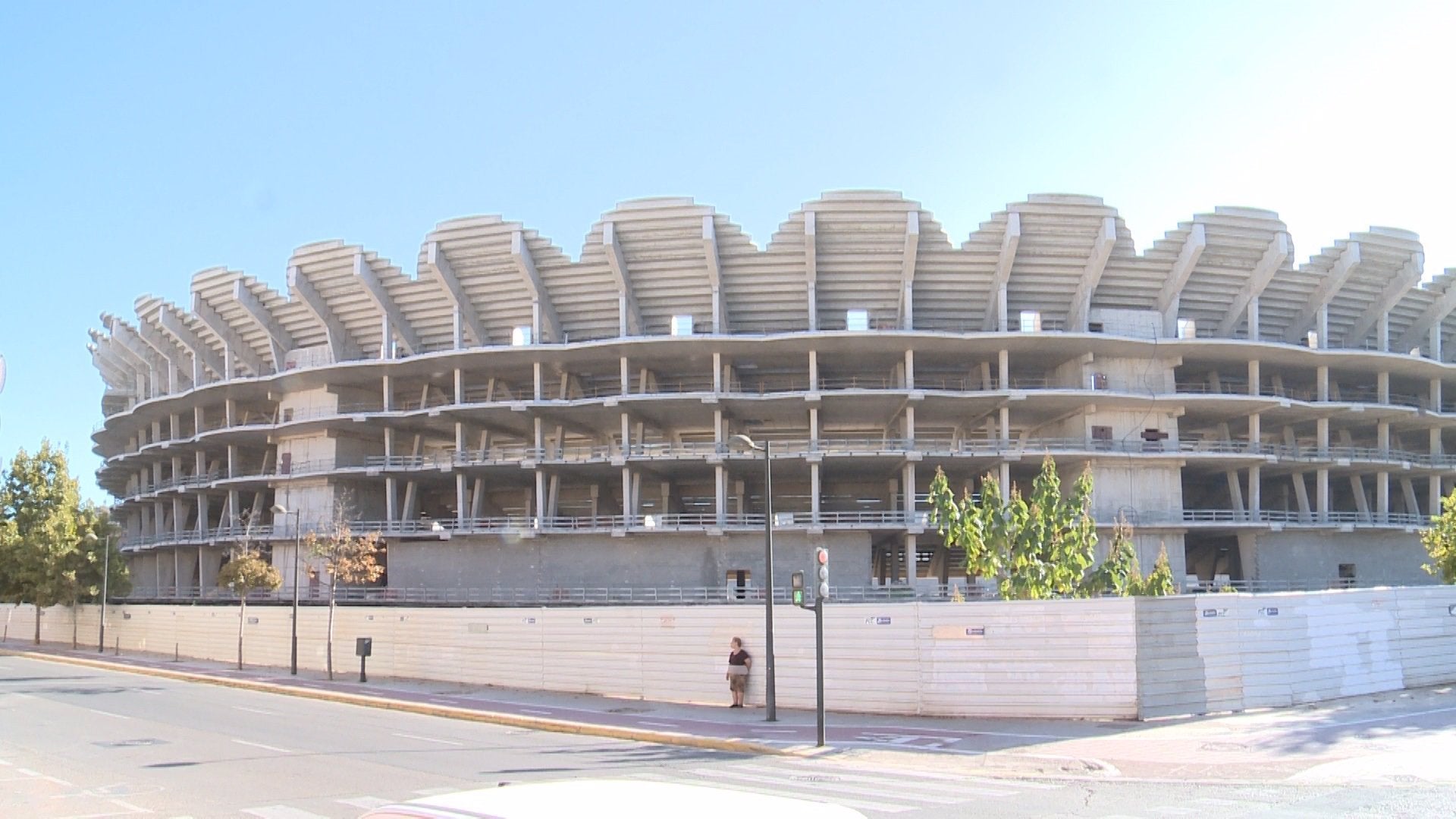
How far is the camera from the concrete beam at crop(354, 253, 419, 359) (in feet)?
169

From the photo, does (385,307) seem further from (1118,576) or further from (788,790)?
(788,790)

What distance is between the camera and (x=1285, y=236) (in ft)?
159

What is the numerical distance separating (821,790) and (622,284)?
3667 cm

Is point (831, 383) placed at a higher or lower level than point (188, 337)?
lower

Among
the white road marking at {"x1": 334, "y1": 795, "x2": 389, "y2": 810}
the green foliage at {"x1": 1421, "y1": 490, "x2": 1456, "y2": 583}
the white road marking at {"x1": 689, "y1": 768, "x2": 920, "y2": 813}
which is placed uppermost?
the green foliage at {"x1": 1421, "y1": 490, "x2": 1456, "y2": 583}

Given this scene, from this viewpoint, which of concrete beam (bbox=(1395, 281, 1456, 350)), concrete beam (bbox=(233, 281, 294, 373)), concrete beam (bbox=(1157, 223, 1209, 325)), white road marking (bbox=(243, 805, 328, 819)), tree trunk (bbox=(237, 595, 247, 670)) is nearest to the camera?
white road marking (bbox=(243, 805, 328, 819))

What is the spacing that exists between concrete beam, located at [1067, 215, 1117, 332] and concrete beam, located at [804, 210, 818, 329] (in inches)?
459

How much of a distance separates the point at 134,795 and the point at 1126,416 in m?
45.4

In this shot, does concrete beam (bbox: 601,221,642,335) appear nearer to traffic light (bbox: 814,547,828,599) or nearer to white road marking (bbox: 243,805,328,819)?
traffic light (bbox: 814,547,828,599)

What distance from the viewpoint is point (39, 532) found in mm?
52938

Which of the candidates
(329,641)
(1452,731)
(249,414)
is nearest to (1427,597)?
(1452,731)

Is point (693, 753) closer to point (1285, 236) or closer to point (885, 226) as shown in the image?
point (885, 226)

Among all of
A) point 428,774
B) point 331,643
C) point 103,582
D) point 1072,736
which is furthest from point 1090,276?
point 103,582

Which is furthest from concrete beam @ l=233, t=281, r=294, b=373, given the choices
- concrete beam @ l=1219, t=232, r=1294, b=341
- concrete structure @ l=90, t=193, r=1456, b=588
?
concrete beam @ l=1219, t=232, r=1294, b=341
